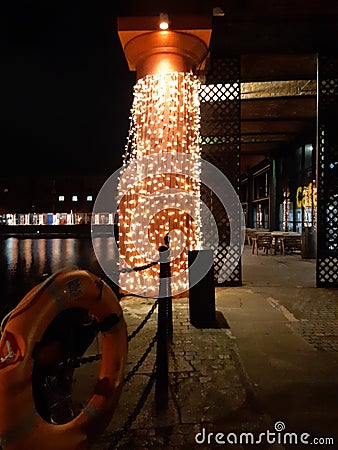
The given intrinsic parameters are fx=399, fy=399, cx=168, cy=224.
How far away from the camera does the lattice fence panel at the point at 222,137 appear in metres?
7.79

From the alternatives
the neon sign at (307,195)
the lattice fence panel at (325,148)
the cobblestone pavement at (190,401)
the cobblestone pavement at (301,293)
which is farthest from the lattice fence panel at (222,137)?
the neon sign at (307,195)

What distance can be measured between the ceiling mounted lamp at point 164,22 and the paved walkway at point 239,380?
416cm

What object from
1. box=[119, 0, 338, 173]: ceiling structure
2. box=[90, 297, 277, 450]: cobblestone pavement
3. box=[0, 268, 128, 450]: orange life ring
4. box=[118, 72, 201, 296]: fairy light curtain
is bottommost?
box=[90, 297, 277, 450]: cobblestone pavement

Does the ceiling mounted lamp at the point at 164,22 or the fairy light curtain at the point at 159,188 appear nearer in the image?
the ceiling mounted lamp at the point at 164,22

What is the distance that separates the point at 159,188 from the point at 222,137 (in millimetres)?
2202

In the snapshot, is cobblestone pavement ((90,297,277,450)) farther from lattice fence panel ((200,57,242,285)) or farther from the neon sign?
the neon sign

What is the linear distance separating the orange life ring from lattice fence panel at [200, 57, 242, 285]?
5516mm

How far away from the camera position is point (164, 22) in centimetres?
585

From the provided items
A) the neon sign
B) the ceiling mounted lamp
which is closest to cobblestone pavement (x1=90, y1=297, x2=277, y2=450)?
the ceiling mounted lamp

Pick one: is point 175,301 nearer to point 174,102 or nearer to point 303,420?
point 174,102

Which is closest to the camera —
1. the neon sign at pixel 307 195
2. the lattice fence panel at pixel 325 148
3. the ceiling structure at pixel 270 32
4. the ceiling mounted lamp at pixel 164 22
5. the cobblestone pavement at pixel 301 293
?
the cobblestone pavement at pixel 301 293

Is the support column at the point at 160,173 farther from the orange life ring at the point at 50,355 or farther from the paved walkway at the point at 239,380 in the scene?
the orange life ring at the point at 50,355

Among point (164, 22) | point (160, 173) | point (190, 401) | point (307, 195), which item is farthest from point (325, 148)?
point (190, 401)

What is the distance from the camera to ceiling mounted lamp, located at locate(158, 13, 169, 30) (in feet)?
19.0
